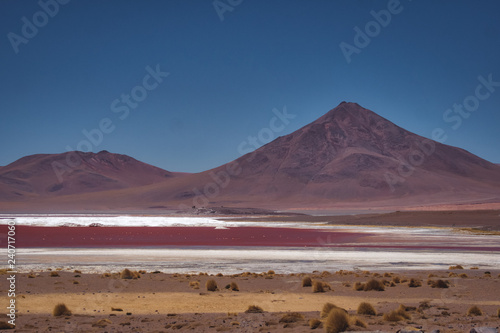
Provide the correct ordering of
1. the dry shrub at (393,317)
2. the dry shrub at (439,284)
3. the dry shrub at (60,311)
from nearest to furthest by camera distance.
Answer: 1. the dry shrub at (393,317)
2. the dry shrub at (60,311)
3. the dry shrub at (439,284)

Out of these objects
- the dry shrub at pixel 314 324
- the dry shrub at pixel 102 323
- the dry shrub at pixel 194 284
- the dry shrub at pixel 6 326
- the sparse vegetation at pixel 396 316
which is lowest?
the sparse vegetation at pixel 396 316

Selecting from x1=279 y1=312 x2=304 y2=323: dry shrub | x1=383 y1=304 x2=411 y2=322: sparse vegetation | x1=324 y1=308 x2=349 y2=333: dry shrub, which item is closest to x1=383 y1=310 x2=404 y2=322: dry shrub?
x1=383 y1=304 x2=411 y2=322: sparse vegetation

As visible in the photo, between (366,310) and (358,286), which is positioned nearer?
(366,310)

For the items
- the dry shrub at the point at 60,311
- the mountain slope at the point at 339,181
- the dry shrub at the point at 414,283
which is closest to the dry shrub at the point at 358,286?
the dry shrub at the point at 414,283

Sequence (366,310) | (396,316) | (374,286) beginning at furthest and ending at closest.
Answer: (374,286) → (366,310) → (396,316)

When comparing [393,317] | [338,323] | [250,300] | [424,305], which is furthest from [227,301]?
[338,323]

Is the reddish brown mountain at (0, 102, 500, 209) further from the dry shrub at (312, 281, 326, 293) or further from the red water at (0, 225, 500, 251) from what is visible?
the dry shrub at (312, 281, 326, 293)

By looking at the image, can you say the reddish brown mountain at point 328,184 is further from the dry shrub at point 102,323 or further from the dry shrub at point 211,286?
the dry shrub at point 102,323

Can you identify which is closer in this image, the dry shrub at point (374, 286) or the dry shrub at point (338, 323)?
the dry shrub at point (338, 323)

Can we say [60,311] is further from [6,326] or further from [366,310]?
[366,310]
